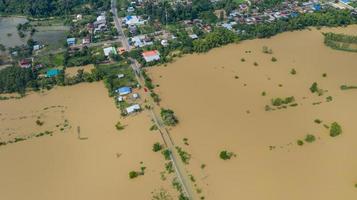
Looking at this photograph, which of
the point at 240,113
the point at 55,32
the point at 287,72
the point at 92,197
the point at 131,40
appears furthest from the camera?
the point at 55,32

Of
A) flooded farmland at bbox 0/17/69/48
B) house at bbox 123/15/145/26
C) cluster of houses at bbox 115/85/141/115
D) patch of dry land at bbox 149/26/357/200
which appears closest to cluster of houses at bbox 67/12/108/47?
flooded farmland at bbox 0/17/69/48

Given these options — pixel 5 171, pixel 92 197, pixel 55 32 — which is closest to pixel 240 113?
pixel 92 197

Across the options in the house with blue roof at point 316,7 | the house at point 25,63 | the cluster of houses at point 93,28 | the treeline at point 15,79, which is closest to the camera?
the treeline at point 15,79

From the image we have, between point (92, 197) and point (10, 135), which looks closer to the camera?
point (92, 197)

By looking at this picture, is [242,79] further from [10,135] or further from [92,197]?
[10,135]

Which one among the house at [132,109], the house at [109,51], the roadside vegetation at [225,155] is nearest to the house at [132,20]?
the house at [109,51]

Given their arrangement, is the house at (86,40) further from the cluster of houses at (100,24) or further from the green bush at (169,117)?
the green bush at (169,117)

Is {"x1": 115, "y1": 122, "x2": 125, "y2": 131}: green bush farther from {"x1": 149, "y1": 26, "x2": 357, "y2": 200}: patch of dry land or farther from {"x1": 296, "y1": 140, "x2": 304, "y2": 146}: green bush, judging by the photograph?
{"x1": 296, "y1": 140, "x2": 304, "y2": 146}: green bush
